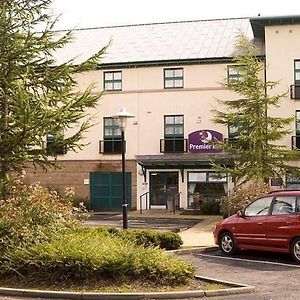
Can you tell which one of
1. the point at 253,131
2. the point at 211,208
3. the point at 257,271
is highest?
the point at 253,131

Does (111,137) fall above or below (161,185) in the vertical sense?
above

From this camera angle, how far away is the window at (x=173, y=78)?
33031mm

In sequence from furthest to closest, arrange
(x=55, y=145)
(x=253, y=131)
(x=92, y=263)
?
(x=253, y=131)
(x=55, y=145)
(x=92, y=263)

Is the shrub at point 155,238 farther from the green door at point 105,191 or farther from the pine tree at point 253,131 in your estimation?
the green door at point 105,191

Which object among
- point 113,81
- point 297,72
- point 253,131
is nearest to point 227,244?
point 253,131

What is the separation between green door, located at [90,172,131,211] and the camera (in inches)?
1335

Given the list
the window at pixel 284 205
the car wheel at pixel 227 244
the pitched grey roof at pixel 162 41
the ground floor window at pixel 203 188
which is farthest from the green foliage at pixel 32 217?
the pitched grey roof at pixel 162 41

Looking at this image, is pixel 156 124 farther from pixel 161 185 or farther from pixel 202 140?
pixel 161 185

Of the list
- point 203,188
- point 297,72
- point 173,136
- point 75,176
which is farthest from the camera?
point 75,176

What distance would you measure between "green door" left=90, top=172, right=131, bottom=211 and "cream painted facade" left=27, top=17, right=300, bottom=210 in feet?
0.60

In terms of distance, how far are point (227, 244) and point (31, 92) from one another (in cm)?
633

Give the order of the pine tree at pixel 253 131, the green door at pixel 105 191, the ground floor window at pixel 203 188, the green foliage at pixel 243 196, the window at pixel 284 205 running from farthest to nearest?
the green door at pixel 105 191, the ground floor window at pixel 203 188, the pine tree at pixel 253 131, the green foliage at pixel 243 196, the window at pixel 284 205

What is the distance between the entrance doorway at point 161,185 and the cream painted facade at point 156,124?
0.06 metres

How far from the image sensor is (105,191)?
34.1 meters
